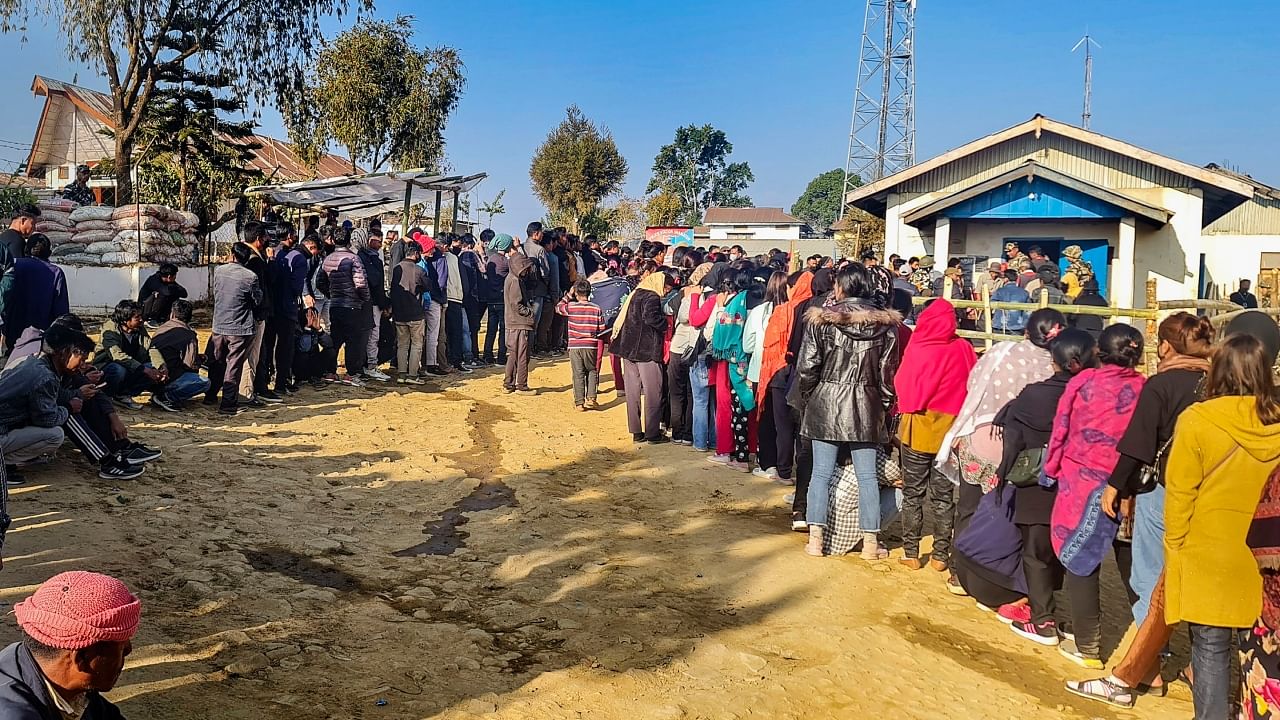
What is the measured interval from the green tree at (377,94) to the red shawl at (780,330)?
22.3m

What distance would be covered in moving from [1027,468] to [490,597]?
3.02 m

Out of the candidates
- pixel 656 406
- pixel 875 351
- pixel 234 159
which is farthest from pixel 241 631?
pixel 234 159

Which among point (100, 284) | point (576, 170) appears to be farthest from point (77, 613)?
point (576, 170)

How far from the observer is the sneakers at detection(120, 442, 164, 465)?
23.6 feet

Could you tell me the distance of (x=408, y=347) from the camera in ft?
41.6

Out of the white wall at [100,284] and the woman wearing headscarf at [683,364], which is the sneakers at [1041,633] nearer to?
the woman wearing headscarf at [683,364]

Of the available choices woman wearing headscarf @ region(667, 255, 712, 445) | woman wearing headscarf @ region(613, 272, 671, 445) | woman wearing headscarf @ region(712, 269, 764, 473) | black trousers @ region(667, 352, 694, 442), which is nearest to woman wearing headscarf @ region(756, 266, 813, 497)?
woman wearing headscarf @ region(712, 269, 764, 473)

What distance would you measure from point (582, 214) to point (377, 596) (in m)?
38.6

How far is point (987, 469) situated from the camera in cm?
541

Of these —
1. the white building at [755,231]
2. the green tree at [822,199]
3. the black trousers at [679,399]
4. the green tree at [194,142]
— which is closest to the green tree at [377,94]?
the green tree at [194,142]

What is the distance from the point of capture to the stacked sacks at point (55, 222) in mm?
16000

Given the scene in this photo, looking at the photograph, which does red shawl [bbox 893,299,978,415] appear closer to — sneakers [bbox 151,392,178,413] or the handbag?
the handbag

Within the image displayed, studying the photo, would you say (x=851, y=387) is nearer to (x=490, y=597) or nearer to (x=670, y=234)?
(x=490, y=597)

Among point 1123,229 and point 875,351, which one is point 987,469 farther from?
point 1123,229
